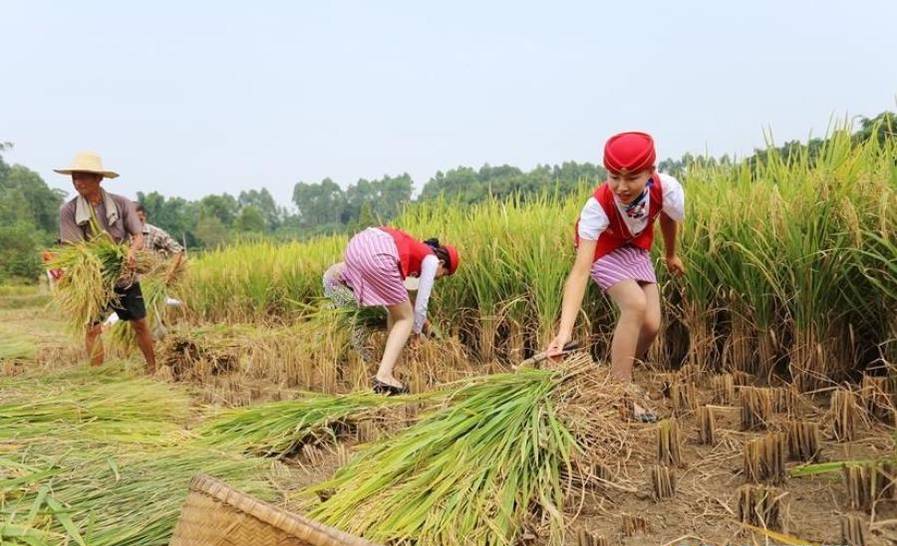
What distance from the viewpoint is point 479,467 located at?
163cm

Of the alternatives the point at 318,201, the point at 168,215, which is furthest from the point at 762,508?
the point at 318,201

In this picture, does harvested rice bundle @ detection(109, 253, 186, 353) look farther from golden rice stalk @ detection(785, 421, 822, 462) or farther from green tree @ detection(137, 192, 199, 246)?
green tree @ detection(137, 192, 199, 246)

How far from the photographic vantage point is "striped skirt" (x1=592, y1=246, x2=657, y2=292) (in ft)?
8.03

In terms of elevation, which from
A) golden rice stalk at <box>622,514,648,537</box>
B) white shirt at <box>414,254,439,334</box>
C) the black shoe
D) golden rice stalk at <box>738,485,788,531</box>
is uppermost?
white shirt at <box>414,254,439,334</box>

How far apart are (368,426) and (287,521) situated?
A: 1.11 metres

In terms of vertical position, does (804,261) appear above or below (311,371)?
above

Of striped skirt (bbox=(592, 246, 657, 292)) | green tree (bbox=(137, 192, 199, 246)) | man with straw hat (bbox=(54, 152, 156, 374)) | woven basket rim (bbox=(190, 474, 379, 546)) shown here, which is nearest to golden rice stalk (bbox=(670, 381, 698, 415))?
striped skirt (bbox=(592, 246, 657, 292))

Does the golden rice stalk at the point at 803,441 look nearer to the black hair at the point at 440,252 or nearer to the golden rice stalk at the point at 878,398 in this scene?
the golden rice stalk at the point at 878,398

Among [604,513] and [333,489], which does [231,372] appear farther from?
[604,513]

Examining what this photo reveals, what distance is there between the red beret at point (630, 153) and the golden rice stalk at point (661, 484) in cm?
92

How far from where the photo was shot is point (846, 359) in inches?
99.3

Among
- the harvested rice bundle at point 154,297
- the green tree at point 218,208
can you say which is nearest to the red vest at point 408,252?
the harvested rice bundle at point 154,297

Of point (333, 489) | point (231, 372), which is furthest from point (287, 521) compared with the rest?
point (231, 372)

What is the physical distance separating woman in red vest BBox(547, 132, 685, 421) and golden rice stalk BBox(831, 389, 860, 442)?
0.53 m
